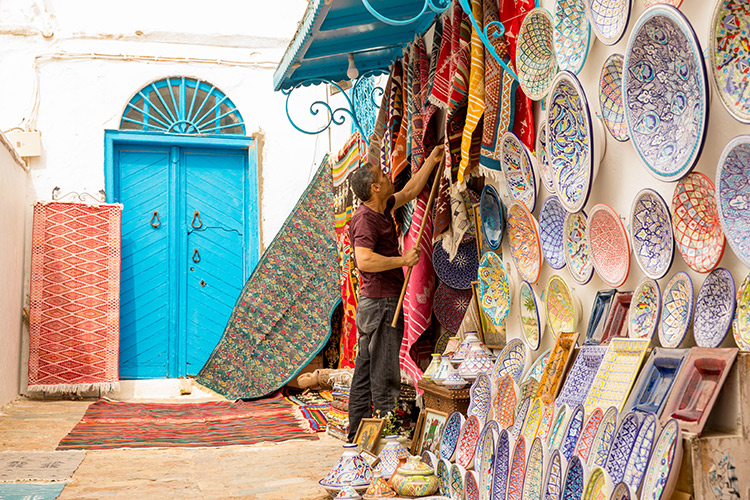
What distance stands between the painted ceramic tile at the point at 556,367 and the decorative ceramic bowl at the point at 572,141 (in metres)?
0.41

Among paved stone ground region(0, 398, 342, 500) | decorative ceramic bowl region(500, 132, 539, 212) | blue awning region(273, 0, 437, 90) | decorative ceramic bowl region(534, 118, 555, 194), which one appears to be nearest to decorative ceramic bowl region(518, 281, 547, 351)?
decorative ceramic bowl region(500, 132, 539, 212)

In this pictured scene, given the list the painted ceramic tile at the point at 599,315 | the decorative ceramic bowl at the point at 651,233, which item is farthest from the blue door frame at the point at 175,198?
the decorative ceramic bowl at the point at 651,233

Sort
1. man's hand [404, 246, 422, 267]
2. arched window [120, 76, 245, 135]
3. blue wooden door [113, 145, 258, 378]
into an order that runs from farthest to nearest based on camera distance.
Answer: arched window [120, 76, 245, 135] < blue wooden door [113, 145, 258, 378] < man's hand [404, 246, 422, 267]

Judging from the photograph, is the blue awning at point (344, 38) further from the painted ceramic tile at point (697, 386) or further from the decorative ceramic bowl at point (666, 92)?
the painted ceramic tile at point (697, 386)

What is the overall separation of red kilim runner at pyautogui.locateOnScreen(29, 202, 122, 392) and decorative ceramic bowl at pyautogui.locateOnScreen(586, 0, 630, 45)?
5084 millimetres

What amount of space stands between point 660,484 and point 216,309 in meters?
5.54

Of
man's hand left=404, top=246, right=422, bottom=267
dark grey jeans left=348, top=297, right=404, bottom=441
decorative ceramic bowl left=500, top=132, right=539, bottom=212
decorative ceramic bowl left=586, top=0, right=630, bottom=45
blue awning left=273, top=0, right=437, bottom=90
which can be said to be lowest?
dark grey jeans left=348, top=297, right=404, bottom=441

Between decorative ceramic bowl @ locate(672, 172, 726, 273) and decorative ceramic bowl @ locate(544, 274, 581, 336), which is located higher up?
decorative ceramic bowl @ locate(672, 172, 726, 273)

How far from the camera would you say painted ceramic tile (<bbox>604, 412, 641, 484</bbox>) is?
61.3 inches

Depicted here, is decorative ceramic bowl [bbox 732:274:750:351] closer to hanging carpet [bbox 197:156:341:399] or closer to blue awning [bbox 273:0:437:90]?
blue awning [bbox 273:0:437:90]

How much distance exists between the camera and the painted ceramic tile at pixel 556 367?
2.06 meters

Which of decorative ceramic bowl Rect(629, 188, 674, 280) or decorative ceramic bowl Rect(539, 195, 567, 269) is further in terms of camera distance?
decorative ceramic bowl Rect(539, 195, 567, 269)

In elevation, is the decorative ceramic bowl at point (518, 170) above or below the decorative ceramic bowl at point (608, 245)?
above

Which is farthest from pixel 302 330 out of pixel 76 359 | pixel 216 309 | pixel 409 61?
pixel 409 61
